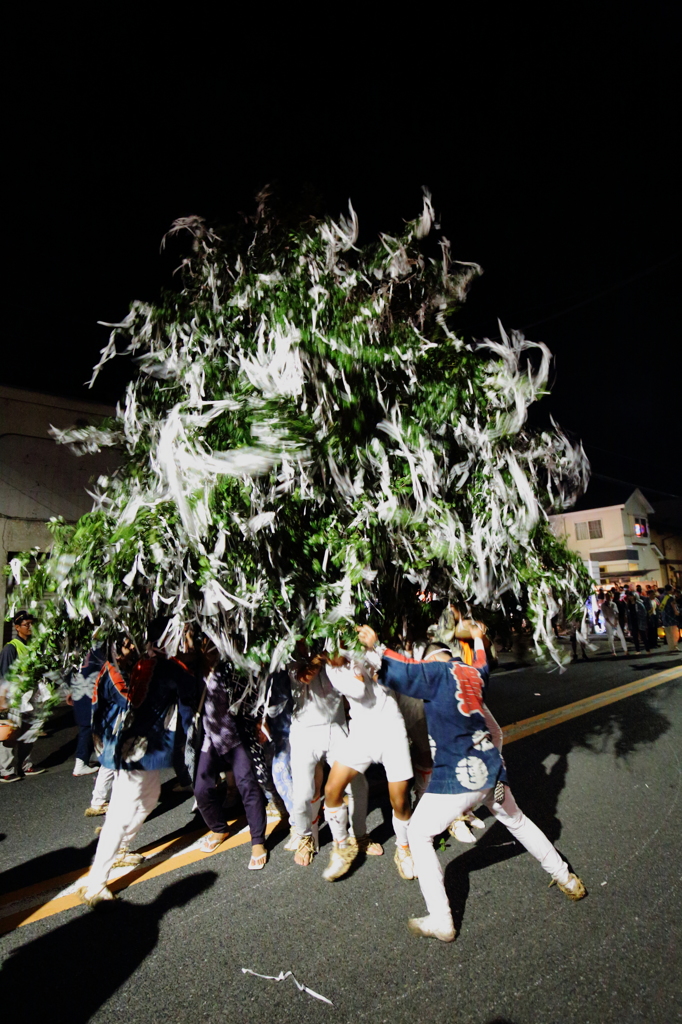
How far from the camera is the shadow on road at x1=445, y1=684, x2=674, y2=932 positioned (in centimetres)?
404

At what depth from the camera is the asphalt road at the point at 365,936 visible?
2629mm

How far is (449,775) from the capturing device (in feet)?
10.7

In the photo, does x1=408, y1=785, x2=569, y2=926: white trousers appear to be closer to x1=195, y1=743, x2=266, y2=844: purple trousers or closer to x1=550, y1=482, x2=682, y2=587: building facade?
x1=195, y1=743, x2=266, y2=844: purple trousers

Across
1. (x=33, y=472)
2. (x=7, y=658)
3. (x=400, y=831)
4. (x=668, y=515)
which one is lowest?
(x=400, y=831)

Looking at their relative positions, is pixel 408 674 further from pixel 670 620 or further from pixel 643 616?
pixel 643 616

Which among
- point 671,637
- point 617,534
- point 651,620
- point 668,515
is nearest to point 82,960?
point 671,637

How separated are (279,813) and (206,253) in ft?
15.7

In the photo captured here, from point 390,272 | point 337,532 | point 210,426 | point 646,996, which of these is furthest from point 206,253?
point 646,996

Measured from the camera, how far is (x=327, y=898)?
359 centimetres

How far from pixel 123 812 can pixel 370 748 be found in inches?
67.5

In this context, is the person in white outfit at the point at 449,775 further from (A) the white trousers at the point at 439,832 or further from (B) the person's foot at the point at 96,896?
(B) the person's foot at the point at 96,896

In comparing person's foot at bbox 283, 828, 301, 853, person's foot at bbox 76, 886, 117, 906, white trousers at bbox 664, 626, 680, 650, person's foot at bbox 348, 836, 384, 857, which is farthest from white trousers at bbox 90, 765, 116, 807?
white trousers at bbox 664, 626, 680, 650

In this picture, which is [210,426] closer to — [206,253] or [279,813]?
[206,253]

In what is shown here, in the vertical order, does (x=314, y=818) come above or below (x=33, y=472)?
below
